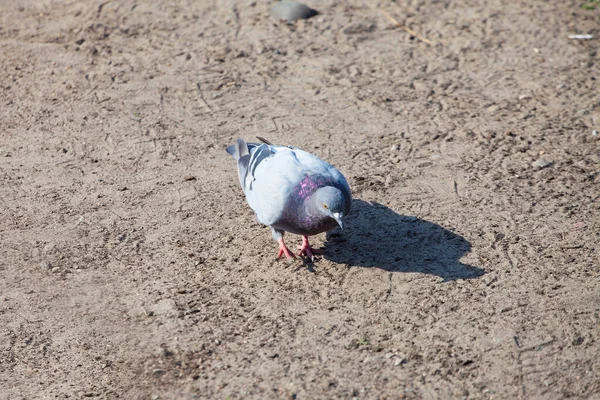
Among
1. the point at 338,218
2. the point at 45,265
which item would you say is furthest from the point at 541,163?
the point at 45,265

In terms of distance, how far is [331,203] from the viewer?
4.36m

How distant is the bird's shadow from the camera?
4.84m

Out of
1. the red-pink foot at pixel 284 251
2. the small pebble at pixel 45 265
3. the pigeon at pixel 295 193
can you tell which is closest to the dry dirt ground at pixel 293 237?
the small pebble at pixel 45 265

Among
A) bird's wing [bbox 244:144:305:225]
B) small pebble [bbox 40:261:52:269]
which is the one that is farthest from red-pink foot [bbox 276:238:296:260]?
small pebble [bbox 40:261:52:269]

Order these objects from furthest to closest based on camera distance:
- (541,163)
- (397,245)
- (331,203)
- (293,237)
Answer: (541,163) → (293,237) → (397,245) → (331,203)

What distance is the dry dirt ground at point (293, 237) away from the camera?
4.15 m

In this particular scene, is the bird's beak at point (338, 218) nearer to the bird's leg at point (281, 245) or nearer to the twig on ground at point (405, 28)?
the bird's leg at point (281, 245)

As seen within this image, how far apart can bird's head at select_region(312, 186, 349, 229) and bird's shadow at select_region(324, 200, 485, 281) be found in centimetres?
62

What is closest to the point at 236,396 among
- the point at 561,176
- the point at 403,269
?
the point at 403,269

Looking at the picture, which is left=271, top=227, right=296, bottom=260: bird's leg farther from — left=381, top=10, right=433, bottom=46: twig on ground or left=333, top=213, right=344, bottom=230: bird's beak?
A: left=381, top=10, right=433, bottom=46: twig on ground

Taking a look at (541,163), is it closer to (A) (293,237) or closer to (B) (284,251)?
(A) (293,237)

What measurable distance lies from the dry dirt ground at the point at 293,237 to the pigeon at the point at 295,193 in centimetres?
40

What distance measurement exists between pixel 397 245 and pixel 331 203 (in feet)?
2.93

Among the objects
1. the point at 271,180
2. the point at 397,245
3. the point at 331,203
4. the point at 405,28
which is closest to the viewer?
the point at 331,203
